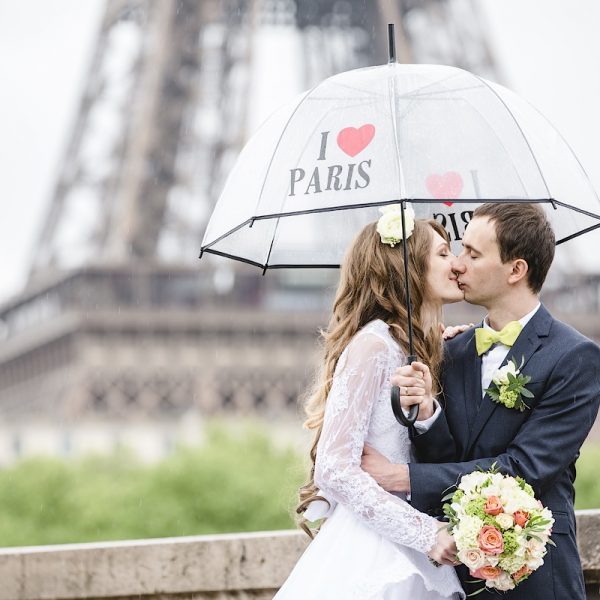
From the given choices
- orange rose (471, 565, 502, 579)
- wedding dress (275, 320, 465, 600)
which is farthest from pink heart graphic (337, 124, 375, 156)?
orange rose (471, 565, 502, 579)

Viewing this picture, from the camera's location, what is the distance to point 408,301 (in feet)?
11.7

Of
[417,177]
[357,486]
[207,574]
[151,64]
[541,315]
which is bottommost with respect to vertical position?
[207,574]

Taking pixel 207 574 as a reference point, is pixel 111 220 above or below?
above

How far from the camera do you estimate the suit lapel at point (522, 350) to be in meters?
3.62

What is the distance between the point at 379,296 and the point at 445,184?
0.42 metres

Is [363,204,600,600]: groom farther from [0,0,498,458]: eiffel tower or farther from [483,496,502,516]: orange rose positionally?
[0,0,498,458]: eiffel tower

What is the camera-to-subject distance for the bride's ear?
144 inches

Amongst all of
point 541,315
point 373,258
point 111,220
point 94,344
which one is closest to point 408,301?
point 373,258

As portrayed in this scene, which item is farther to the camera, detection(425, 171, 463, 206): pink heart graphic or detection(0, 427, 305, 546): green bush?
detection(0, 427, 305, 546): green bush

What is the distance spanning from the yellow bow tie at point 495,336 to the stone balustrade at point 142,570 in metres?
1.85

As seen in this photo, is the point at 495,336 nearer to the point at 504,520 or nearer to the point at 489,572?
the point at 504,520

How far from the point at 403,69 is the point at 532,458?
138 cm

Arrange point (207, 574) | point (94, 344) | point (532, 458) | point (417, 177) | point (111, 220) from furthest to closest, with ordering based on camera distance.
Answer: point (111, 220), point (94, 344), point (207, 574), point (417, 177), point (532, 458)

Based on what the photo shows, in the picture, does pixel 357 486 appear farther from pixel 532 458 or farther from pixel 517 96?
pixel 517 96
